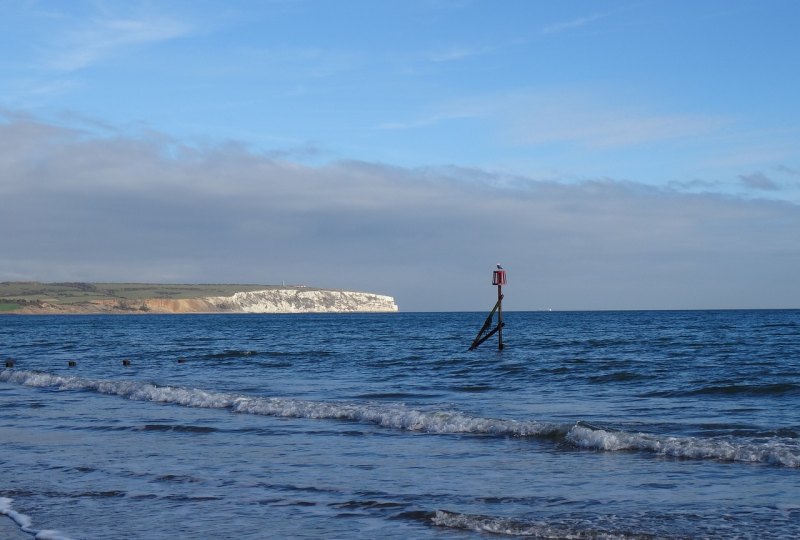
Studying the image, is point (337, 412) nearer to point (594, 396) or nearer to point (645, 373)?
point (594, 396)

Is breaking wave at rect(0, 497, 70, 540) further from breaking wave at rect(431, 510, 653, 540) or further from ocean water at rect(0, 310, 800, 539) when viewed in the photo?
breaking wave at rect(431, 510, 653, 540)

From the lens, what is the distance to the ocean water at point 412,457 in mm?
11031

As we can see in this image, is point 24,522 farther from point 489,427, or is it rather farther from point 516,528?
point 489,427

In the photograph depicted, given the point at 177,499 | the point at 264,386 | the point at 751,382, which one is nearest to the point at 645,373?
the point at 751,382

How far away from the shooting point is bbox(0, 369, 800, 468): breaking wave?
50.9 ft

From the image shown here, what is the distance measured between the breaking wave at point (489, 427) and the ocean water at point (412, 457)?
2.3 inches

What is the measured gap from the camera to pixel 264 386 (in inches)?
1245

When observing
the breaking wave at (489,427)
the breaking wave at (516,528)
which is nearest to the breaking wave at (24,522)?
the breaking wave at (516,528)

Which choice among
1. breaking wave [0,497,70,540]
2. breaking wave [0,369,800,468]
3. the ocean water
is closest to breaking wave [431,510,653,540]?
the ocean water

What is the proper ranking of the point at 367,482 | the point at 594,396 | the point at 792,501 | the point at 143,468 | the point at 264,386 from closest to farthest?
the point at 792,501
the point at 367,482
the point at 143,468
the point at 594,396
the point at 264,386

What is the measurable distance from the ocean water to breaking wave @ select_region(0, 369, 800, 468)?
59mm

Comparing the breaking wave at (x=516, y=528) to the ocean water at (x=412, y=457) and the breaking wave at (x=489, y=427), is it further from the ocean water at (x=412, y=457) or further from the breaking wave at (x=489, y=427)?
the breaking wave at (x=489, y=427)

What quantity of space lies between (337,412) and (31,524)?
466 inches

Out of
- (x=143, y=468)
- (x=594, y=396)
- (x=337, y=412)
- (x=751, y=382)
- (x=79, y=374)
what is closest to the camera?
(x=143, y=468)
